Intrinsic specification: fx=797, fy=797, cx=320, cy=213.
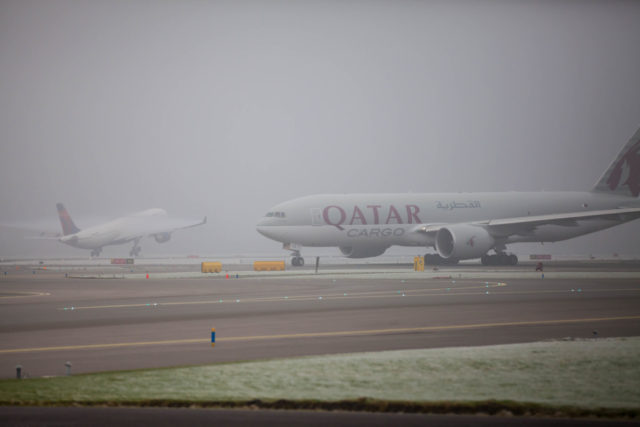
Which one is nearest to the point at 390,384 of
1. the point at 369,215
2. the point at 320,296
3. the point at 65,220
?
the point at 320,296

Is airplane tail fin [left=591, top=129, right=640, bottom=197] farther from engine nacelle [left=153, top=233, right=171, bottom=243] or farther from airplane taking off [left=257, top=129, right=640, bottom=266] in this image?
engine nacelle [left=153, top=233, right=171, bottom=243]

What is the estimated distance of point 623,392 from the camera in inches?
517

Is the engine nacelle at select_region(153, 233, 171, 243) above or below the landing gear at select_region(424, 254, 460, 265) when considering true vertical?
above

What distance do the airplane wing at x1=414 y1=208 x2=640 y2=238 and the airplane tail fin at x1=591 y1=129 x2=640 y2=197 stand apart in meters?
6.88

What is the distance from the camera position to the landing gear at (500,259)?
2702 inches

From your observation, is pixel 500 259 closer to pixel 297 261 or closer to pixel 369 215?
pixel 369 215

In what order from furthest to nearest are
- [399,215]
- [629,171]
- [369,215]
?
[629,171] < [399,215] < [369,215]

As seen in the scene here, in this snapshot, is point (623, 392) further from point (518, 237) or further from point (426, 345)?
point (518, 237)

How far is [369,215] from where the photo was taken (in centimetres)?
6719

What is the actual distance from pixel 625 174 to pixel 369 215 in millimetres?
25470

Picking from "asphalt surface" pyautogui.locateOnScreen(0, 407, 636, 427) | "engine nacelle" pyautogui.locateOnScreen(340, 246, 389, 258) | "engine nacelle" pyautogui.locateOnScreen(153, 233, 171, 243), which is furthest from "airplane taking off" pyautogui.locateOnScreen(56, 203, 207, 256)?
"asphalt surface" pyautogui.locateOnScreen(0, 407, 636, 427)

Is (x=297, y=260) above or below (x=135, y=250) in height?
below

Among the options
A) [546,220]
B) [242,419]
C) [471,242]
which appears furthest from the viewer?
[546,220]

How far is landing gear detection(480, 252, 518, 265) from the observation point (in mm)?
68625
